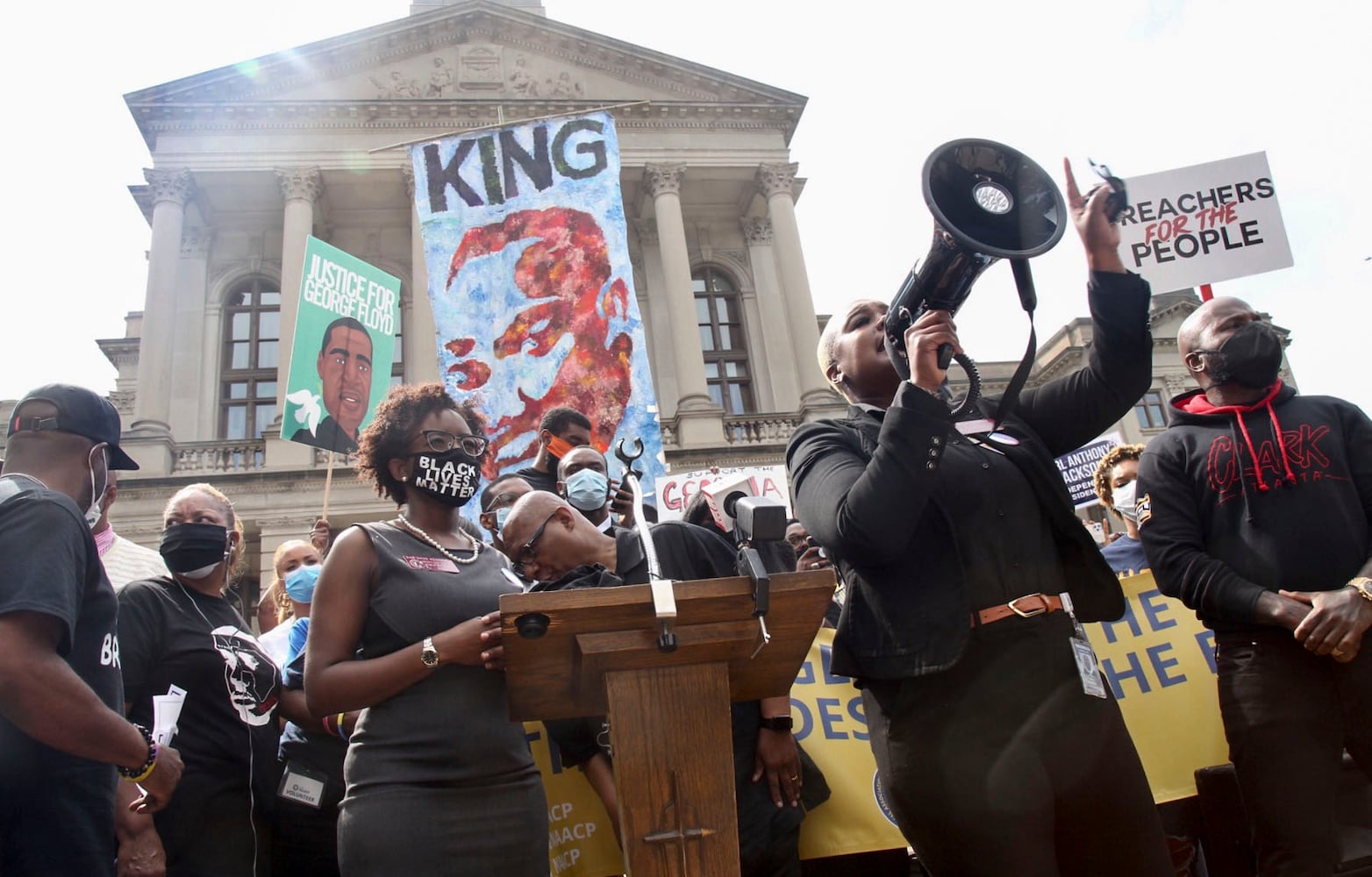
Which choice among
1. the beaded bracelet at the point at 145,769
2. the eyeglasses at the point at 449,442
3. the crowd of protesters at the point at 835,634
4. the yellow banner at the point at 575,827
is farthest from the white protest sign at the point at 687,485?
the beaded bracelet at the point at 145,769

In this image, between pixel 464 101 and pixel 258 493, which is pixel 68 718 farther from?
pixel 464 101

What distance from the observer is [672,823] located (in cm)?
181

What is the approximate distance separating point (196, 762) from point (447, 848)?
4.77 feet

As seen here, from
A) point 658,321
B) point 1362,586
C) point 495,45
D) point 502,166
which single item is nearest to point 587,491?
point 1362,586

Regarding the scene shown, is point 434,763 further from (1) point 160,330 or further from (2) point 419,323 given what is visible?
(1) point 160,330

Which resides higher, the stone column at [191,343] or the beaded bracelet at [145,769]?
the stone column at [191,343]

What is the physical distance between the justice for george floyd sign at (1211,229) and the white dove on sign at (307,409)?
647 centimetres

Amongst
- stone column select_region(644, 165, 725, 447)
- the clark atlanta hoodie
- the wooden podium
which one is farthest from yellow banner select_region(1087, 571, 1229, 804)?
stone column select_region(644, 165, 725, 447)

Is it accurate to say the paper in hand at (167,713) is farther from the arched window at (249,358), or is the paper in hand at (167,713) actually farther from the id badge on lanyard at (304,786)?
the arched window at (249,358)

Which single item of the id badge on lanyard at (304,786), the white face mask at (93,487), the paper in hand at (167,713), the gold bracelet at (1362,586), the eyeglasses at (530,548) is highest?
the white face mask at (93,487)

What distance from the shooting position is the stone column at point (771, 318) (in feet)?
80.9

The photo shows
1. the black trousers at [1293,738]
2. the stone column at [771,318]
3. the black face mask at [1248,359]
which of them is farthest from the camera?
the stone column at [771,318]

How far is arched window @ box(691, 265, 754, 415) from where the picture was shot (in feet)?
83.4

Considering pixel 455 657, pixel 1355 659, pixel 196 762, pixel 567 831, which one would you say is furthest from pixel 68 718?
pixel 1355 659
